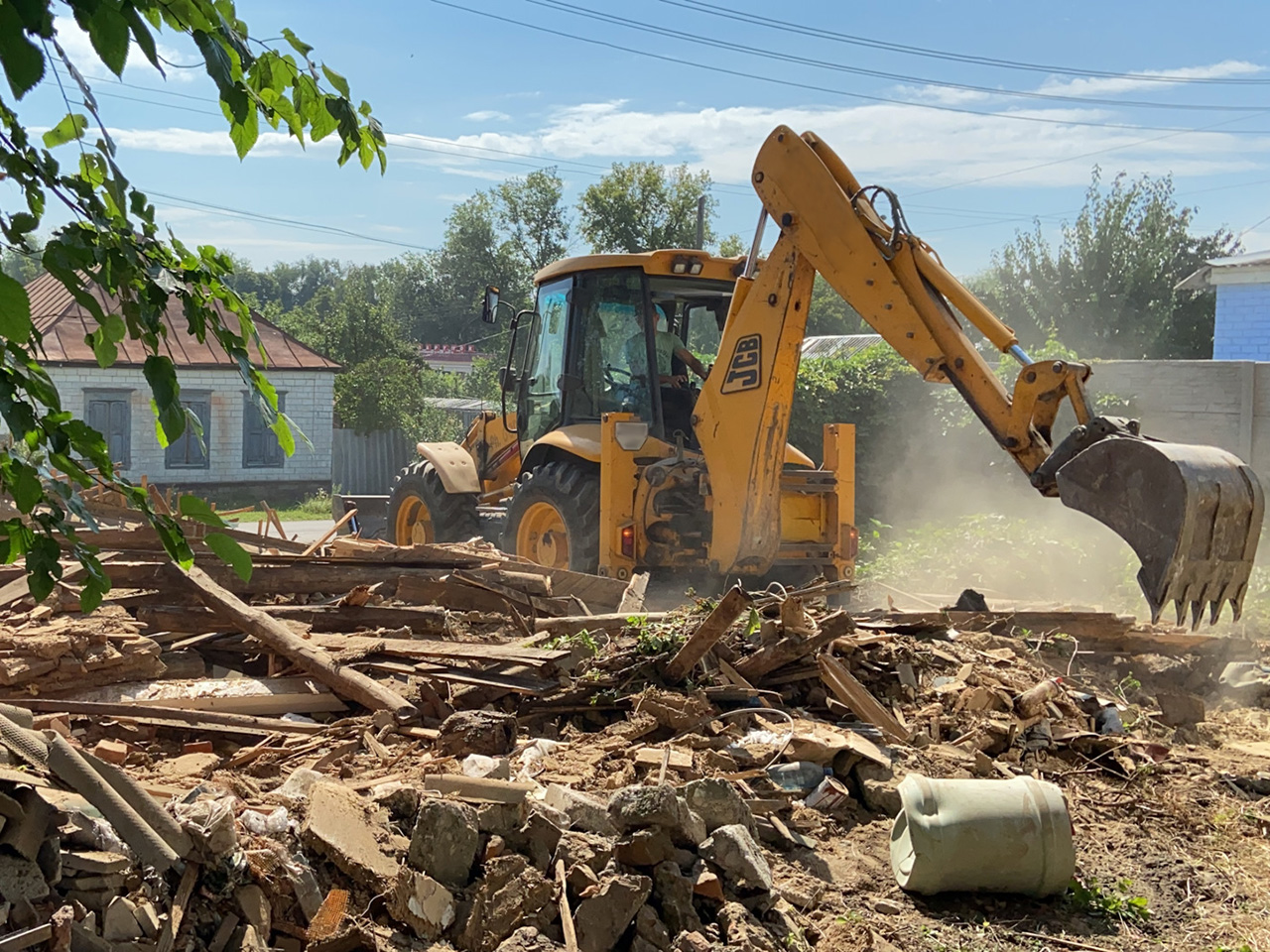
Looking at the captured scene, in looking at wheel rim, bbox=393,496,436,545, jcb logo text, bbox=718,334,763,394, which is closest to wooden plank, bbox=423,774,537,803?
jcb logo text, bbox=718,334,763,394

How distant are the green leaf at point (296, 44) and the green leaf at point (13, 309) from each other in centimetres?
78

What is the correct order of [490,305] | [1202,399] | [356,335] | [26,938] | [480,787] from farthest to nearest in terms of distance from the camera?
1. [356,335]
2. [1202,399]
3. [490,305]
4. [480,787]
5. [26,938]

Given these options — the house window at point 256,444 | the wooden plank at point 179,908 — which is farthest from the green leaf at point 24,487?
the house window at point 256,444

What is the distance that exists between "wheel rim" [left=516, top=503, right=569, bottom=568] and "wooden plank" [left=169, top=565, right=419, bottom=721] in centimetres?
348

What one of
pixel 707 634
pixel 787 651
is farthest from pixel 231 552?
pixel 787 651

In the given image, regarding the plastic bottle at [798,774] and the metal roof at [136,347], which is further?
the metal roof at [136,347]

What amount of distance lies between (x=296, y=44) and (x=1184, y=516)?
5.42 metres

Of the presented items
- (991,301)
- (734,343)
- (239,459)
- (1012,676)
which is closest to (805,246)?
(734,343)

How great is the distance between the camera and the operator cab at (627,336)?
1012cm

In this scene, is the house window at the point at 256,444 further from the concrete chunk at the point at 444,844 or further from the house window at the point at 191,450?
the concrete chunk at the point at 444,844

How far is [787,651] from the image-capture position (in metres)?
6.37

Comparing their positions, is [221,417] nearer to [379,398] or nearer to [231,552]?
[379,398]

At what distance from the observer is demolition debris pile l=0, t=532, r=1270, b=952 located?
3.76 m

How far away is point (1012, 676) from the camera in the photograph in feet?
22.3
